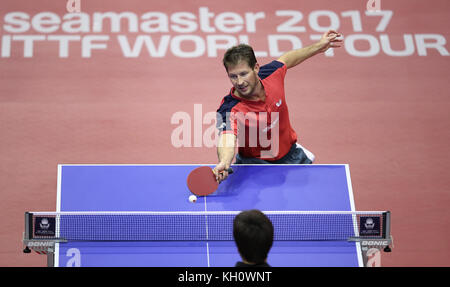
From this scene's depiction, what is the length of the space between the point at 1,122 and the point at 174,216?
445 cm

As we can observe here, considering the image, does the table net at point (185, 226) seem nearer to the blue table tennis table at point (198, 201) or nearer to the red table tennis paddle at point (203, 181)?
the blue table tennis table at point (198, 201)

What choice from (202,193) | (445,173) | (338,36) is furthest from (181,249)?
(445,173)

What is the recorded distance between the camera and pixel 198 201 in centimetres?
527

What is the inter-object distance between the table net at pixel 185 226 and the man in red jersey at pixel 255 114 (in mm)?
499

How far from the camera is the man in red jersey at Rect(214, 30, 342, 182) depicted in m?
5.39

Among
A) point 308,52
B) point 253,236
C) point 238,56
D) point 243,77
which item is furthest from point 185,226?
point 308,52

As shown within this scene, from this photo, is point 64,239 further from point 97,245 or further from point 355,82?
point 355,82

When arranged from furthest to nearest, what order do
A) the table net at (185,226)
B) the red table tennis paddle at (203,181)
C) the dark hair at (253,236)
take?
the red table tennis paddle at (203,181) → the table net at (185,226) → the dark hair at (253,236)

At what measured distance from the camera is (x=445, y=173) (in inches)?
307

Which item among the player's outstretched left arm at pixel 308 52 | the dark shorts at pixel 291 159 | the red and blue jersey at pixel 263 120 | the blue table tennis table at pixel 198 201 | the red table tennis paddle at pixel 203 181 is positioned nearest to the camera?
the blue table tennis table at pixel 198 201

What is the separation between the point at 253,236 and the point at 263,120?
2375 millimetres

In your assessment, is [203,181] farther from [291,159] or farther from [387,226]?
[387,226]

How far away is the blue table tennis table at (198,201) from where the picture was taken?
4.74 metres

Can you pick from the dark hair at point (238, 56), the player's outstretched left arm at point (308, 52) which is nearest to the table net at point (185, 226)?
the dark hair at point (238, 56)
